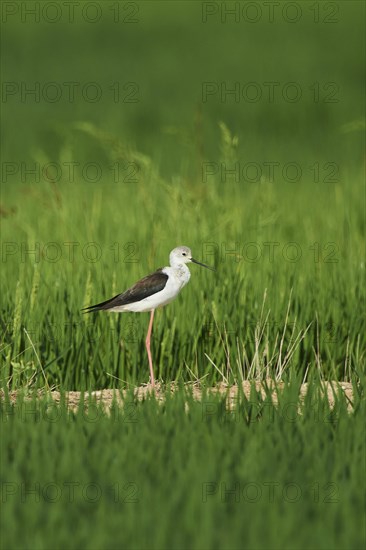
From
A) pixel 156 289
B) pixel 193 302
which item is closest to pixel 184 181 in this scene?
pixel 193 302

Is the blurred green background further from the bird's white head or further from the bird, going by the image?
the bird's white head

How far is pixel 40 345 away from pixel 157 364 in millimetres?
820

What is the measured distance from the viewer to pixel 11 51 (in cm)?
2225

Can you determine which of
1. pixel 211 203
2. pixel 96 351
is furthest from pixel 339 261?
A: pixel 96 351

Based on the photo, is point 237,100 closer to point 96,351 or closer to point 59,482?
point 96,351

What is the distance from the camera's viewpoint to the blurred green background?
292 inches

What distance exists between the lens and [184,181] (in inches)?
368

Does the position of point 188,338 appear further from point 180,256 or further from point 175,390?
point 175,390

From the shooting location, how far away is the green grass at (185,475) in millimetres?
4008

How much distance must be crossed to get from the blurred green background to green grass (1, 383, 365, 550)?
133cm

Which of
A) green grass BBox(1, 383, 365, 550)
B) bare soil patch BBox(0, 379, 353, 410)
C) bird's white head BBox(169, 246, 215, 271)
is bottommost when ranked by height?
green grass BBox(1, 383, 365, 550)

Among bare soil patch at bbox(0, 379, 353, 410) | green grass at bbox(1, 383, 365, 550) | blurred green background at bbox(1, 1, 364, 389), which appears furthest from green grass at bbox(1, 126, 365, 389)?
green grass at bbox(1, 383, 365, 550)

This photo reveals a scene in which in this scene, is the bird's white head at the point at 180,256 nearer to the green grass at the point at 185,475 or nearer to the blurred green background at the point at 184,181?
the blurred green background at the point at 184,181

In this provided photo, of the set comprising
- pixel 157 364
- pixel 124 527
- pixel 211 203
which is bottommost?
pixel 124 527
